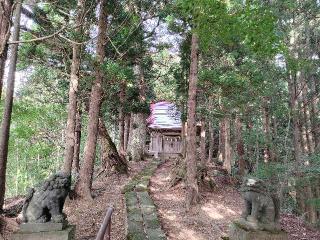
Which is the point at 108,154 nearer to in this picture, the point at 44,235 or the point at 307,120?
the point at 44,235

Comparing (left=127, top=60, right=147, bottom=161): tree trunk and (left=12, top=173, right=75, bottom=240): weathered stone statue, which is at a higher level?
(left=127, top=60, right=147, bottom=161): tree trunk

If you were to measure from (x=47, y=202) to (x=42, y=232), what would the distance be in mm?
498

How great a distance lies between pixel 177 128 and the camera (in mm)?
25781

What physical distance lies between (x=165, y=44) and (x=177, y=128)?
1229cm

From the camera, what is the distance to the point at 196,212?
9594 millimetres

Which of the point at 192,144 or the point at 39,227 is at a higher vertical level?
the point at 192,144

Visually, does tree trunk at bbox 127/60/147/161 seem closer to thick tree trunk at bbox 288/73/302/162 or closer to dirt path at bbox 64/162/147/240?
dirt path at bbox 64/162/147/240

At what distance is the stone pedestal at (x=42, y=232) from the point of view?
215 inches

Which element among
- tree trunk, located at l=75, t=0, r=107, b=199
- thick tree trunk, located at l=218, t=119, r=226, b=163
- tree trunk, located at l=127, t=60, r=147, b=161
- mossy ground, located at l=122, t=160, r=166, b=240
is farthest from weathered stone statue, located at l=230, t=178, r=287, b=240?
tree trunk, located at l=127, t=60, r=147, b=161

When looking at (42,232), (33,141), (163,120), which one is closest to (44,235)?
(42,232)

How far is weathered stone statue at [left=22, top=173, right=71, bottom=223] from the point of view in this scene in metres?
5.64

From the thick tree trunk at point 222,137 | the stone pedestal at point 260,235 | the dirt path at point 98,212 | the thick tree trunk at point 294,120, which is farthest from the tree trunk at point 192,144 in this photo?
the thick tree trunk at point 222,137

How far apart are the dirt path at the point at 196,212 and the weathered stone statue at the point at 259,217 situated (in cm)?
205

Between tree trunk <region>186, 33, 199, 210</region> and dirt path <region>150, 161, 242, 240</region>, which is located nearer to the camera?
dirt path <region>150, 161, 242, 240</region>
